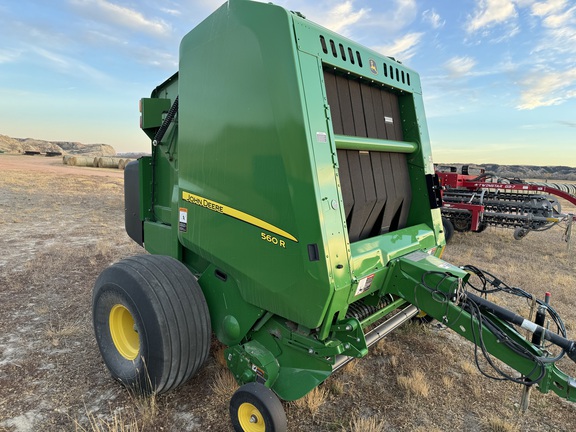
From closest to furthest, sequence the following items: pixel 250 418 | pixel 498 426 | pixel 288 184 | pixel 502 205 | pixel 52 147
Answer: pixel 288 184 < pixel 250 418 < pixel 498 426 < pixel 502 205 < pixel 52 147

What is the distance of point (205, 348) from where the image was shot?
112 inches

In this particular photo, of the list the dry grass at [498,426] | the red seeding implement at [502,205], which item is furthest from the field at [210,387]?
the red seeding implement at [502,205]

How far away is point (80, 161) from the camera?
1265 inches

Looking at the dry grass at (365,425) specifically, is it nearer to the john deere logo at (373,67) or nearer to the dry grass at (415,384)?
the dry grass at (415,384)

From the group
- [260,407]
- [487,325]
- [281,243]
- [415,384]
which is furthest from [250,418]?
[487,325]

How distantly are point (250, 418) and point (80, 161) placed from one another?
35005 millimetres

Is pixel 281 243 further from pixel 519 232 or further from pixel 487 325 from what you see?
pixel 519 232

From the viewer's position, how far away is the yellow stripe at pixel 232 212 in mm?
2380

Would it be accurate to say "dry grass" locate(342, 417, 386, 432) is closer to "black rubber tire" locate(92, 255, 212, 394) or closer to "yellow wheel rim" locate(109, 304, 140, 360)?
"black rubber tire" locate(92, 255, 212, 394)

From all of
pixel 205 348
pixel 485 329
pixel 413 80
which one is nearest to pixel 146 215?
pixel 205 348

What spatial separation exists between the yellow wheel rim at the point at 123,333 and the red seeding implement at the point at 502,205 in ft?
24.7

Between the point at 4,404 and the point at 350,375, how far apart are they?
8.93 ft

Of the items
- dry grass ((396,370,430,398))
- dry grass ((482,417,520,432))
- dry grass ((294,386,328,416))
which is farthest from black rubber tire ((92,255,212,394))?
dry grass ((482,417,520,432))

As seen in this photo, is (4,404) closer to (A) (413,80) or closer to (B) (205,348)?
(B) (205,348)
